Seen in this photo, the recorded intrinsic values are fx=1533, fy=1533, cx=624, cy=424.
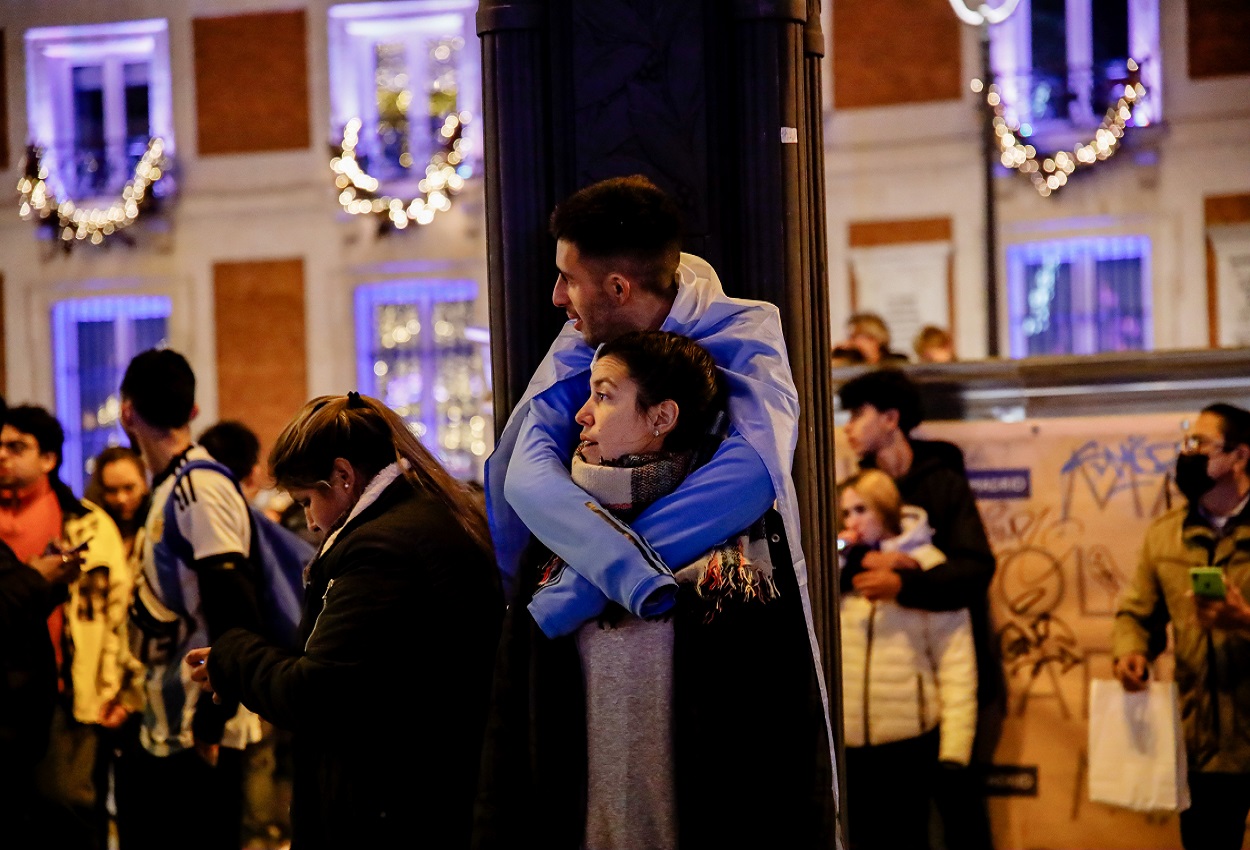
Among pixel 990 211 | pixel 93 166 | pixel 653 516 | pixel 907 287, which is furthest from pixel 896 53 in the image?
pixel 653 516

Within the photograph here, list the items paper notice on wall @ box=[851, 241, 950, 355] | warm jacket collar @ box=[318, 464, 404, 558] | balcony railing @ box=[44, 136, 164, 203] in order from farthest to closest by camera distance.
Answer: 1. balcony railing @ box=[44, 136, 164, 203]
2. paper notice on wall @ box=[851, 241, 950, 355]
3. warm jacket collar @ box=[318, 464, 404, 558]

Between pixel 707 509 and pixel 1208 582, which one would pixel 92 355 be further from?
A: pixel 707 509

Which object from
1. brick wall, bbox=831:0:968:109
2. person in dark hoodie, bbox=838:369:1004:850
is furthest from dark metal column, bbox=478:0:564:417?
brick wall, bbox=831:0:968:109

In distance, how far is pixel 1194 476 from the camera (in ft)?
15.7

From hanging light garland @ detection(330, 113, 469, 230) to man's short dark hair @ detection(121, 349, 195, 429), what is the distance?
13.6 meters

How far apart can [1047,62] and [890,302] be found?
3.21 m

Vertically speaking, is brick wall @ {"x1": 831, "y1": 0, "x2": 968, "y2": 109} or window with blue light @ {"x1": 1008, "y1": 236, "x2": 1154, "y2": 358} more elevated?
brick wall @ {"x1": 831, "y1": 0, "x2": 968, "y2": 109}

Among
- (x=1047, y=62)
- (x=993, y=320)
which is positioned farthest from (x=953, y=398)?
(x=1047, y=62)

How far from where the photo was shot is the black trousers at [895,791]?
16.2ft

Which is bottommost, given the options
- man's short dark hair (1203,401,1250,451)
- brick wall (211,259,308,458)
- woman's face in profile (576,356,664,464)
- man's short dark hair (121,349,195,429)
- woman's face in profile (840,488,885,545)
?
woman's face in profile (840,488,885,545)

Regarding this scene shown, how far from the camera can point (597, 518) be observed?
2.54 metres

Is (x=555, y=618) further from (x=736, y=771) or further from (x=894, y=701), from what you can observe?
(x=894, y=701)

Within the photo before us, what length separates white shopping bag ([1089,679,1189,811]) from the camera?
191 inches

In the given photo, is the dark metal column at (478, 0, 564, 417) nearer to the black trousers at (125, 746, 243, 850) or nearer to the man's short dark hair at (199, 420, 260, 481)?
the black trousers at (125, 746, 243, 850)
